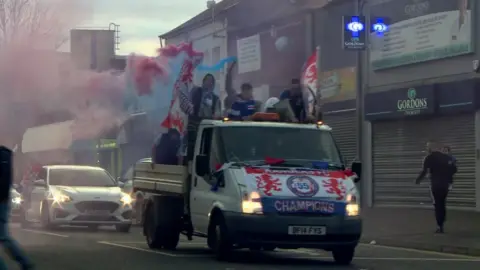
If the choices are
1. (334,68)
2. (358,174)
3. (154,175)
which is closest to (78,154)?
(334,68)

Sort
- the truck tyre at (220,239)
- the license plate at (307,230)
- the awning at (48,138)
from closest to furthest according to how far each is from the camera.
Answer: the license plate at (307,230) → the truck tyre at (220,239) → the awning at (48,138)

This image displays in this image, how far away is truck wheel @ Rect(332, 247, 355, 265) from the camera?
544 inches

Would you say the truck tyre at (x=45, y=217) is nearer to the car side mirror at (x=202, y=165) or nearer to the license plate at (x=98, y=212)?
the license plate at (x=98, y=212)

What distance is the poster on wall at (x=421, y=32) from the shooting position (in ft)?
80.7

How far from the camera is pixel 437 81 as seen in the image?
1014 inches

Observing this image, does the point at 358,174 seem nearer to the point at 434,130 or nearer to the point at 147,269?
the point at 147,269

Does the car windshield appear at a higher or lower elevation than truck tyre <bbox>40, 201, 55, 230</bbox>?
higher

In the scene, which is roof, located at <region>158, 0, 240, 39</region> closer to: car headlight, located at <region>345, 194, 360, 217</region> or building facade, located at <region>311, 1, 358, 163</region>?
building facade, located at <region>311, 1, 358, 163</region>

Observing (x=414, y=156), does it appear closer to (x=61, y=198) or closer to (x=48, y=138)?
(x=61, y=198)

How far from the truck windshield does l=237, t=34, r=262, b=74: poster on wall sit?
1578 centimetres

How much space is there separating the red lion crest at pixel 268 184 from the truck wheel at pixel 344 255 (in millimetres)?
1324

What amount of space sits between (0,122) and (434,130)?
11.4 m

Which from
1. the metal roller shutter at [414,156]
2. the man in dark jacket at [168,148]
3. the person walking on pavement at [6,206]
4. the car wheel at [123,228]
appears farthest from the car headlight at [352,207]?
the metal roller shutter at [414,156]

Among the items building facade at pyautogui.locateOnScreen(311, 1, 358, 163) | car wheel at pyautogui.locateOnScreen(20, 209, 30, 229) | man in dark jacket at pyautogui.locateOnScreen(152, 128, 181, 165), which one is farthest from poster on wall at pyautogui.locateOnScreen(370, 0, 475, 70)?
man in dark jacket at pyautogui.locateOnScreen(152, 128, 181, 165)
